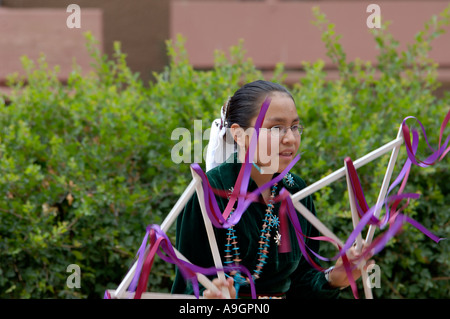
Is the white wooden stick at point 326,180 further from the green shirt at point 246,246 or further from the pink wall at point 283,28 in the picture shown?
the pink wall at point 283,28

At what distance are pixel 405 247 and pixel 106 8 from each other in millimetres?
4444

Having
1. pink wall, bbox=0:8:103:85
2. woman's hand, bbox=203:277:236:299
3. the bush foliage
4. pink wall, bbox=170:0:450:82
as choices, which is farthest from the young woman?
pink wall, bbox=170:0:450:82

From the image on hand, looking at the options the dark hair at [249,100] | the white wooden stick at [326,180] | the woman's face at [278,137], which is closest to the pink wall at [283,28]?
the dark hair at [249,100]

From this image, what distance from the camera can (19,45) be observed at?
6316mm

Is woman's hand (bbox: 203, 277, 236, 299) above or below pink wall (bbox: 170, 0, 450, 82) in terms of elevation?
below

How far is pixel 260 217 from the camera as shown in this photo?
85.0 inches

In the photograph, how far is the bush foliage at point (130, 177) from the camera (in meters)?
3.23

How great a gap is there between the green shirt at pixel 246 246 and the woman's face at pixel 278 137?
0.15 metres

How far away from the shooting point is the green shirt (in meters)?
2.08

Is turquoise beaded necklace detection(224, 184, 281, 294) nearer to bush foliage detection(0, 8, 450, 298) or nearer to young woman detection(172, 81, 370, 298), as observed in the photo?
young woman detection(172, 81, 370, 298)

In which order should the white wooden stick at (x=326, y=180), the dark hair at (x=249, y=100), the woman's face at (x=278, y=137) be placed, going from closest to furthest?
the white wooden stick at (x=326, y=180), the woman's face at (x=278, y=137), the dark hair at (x=249, y=100)

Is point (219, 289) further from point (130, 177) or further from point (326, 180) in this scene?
point (130, 177)

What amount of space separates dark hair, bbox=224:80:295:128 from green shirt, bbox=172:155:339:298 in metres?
0.16
